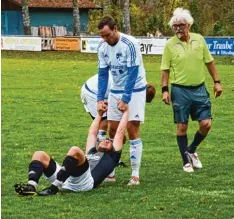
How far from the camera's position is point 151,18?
63.1 m

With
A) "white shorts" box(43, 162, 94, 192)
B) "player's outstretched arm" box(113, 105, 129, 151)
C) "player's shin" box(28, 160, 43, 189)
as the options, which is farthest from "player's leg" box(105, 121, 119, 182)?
"player's shin" box(28, 160, 43, 189)

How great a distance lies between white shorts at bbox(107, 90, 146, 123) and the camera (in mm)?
10250

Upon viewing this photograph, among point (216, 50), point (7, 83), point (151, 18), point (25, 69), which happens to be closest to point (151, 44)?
point (216, 50)

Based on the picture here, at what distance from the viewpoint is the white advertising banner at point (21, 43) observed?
46.8 m

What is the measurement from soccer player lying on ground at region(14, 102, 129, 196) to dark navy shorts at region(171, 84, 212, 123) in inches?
53.5

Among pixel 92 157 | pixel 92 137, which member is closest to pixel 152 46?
pixel 92 137

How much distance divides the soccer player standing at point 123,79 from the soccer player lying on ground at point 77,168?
0.80 feet

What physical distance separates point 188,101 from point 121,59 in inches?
60.1

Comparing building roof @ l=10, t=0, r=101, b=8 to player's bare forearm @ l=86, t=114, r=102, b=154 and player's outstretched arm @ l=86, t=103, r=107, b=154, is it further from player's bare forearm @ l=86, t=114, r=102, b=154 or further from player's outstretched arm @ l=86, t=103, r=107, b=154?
player's bare forearm @ l=86, t=114, r=102, b=154

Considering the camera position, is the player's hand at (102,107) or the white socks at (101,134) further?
the white socks at (101,134)

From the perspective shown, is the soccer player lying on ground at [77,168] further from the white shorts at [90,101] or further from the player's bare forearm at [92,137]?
the white shorts at [90,101]

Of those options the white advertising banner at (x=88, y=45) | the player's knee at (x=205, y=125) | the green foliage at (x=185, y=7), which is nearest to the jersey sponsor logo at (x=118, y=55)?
the player's knee at (x=205, y=125)

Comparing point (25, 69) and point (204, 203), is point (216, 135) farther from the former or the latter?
point (25, 69)

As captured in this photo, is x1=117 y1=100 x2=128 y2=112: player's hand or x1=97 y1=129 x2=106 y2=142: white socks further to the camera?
x1=97 y1=129 x2=106 y2=142: white socks
